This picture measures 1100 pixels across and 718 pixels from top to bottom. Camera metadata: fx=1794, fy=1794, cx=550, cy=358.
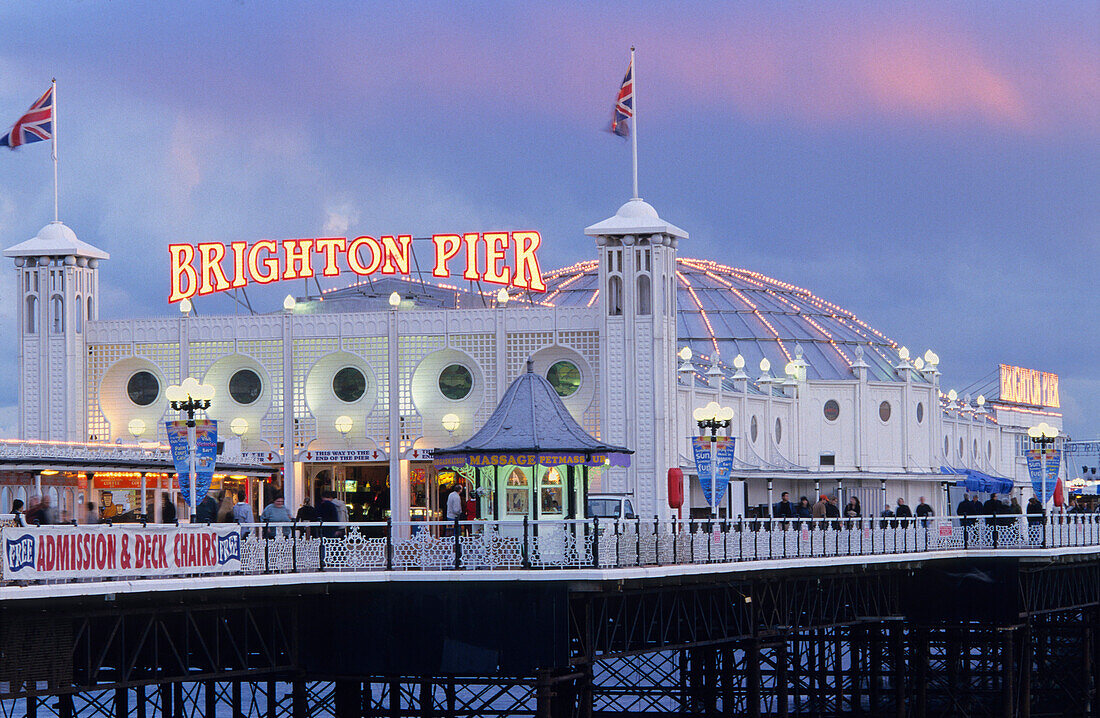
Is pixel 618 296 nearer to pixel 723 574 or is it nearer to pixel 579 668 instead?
pixel 723 574

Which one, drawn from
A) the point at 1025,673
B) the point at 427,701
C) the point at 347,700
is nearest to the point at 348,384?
the point at 427,701

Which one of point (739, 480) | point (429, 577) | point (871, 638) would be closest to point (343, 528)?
point (429, 577)

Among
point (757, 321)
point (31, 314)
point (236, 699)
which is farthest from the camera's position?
point (757, 321)

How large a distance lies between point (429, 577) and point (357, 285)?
3315 cm

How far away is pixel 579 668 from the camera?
115 ft

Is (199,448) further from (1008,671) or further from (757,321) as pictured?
(757,321)

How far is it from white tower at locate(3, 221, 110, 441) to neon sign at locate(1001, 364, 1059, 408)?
78234 millimetres

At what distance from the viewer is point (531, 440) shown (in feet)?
121

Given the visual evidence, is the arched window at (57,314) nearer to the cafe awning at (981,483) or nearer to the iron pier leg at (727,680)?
the iron pier leg at (727,680)

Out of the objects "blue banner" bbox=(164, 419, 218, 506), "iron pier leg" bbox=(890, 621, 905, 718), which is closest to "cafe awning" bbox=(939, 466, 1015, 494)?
"iron pier leg" bbox=(890, 621, 905, 718)

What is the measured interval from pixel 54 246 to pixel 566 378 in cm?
1786

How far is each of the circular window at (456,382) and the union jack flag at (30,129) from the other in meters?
14.4

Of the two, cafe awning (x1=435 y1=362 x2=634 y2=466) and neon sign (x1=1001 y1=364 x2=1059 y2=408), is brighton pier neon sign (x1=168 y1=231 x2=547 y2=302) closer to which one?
cafe awning (x1=435 y1=362 x2=634 y2=466)

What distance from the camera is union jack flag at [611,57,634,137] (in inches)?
2179
